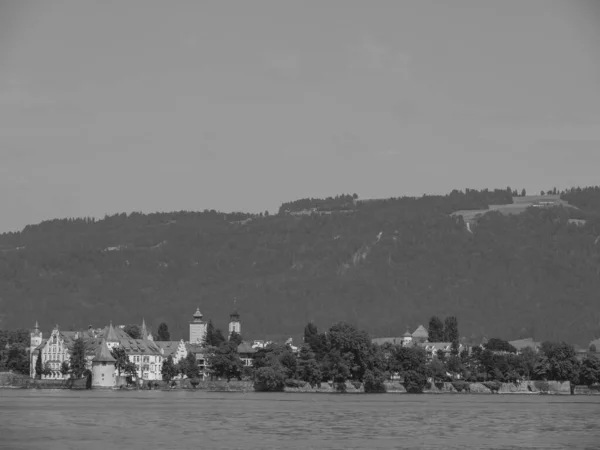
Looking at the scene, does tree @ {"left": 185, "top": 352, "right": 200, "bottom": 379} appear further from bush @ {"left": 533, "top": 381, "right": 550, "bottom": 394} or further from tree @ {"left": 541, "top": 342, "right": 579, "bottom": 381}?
tree @ {"left": 541, "top": 342, "right": 579, "bottom": 381}

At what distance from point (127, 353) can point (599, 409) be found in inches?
3724

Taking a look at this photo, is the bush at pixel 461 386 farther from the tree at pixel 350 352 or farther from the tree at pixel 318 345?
the tree at pixel 318 345

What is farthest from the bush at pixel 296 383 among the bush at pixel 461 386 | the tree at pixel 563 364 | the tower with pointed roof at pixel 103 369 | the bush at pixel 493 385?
the tree at pixel 563 364

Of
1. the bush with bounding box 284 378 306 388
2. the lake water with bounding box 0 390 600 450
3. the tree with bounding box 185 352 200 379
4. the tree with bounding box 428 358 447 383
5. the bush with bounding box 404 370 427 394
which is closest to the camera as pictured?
the lake water with bounding box 0 390 600 450

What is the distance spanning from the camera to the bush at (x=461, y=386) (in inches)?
6791

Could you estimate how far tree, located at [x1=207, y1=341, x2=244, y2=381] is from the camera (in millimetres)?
177250

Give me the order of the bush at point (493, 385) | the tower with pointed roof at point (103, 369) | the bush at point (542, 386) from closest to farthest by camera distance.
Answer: the tower with pointed roof at point (103, 369) → the bush at point (542, 386) → the bush at point (493, 385)

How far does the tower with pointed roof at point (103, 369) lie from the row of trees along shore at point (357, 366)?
23.1 ft

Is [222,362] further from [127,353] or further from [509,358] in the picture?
[509,358]

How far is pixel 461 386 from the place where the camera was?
173 metres

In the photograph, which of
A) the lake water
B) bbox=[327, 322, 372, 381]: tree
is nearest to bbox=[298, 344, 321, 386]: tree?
bbox=[327, 322, 372, 381]: tree

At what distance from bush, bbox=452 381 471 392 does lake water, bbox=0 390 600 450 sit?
50468mm

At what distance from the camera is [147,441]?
237 ft

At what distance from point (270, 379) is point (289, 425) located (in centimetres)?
7720
